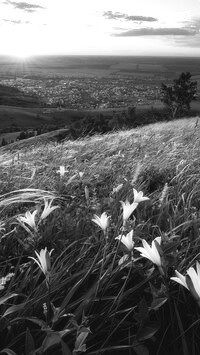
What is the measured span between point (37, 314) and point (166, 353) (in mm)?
593

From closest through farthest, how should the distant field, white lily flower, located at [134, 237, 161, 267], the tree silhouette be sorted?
white lily flower, located at [134, 237, 161, 267] → the tree silhouette → the distant field

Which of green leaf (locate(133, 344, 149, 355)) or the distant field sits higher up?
green leaf (locate(133, 344, 149, 355))

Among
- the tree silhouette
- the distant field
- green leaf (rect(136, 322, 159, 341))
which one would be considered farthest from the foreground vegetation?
the distant field

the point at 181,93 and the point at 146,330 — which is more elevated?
the point at 146,330

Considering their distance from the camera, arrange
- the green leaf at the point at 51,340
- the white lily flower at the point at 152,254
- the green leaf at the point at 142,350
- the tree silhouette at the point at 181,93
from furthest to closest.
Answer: the tree silhouette at the point at 181,93
the white lily flower at the point at 152,254
the green leaf at the point at 142,350
the green leaf at the point at 51,340

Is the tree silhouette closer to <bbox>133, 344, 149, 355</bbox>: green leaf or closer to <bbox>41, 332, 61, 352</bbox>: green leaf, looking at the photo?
<bbox>133, 344, 149, 355</bbox>: green leaf

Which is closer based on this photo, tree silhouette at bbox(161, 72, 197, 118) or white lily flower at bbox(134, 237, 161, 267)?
white lily flower at bbox(134, 237, 161, 267)

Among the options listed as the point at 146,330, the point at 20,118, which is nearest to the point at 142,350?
the point at 146,330

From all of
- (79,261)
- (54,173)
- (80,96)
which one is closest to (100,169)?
(54,173)

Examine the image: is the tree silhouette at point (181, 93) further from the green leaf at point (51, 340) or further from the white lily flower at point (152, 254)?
the green leaf at point (51, 340)

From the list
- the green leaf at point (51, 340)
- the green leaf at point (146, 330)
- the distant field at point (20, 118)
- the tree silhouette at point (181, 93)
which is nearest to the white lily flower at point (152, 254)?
the green leaf at point (146, 330)

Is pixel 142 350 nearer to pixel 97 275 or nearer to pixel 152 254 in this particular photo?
pixel 152 254

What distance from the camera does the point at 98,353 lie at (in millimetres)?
1325

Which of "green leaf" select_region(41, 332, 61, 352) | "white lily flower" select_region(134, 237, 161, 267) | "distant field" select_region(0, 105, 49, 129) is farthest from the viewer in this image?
"distant field" select_region(0, 105, 49, 129)
